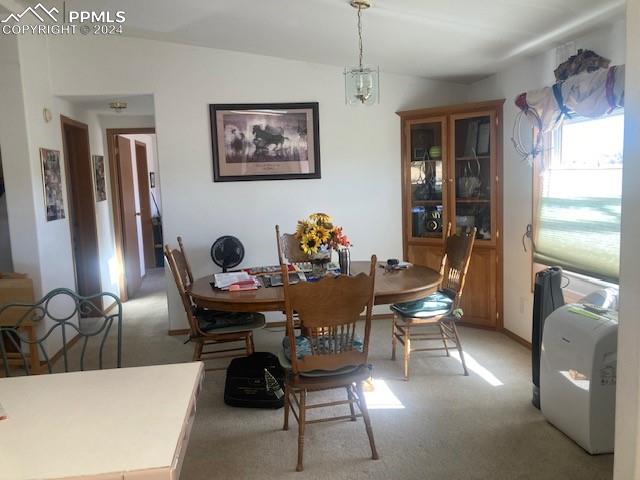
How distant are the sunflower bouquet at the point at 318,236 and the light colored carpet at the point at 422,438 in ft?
3.13

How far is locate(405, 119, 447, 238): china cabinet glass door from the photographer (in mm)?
4527

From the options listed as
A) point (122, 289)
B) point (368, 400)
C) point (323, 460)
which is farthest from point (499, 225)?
point (122, 289)

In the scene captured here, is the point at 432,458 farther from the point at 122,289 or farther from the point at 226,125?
the point at 122,289

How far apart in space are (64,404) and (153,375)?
269 mm

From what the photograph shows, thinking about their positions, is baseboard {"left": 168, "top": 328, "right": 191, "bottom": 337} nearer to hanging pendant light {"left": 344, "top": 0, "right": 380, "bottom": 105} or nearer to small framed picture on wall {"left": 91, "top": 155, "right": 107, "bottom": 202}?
small framed picture on wall {"left": 91, "top": 155, "right": 107, "bottom": 202}

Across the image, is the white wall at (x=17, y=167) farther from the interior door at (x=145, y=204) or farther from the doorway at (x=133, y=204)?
the interior door at (x=145, y=204)

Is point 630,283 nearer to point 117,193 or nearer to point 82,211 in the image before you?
point 82,211

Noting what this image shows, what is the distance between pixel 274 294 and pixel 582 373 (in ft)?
5.31

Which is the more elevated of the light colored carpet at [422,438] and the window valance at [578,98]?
the window valance at [578,98]

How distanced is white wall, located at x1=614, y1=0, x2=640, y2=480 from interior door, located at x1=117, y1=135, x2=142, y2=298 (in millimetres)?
5597

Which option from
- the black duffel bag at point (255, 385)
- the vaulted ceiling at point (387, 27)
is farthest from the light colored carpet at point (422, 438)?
the vaulted ceiling at point (387, 27)

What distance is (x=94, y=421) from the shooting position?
4.44ft

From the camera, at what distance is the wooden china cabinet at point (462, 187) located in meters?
4.28

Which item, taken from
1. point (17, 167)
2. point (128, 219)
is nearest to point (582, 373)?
point (17, 167)
